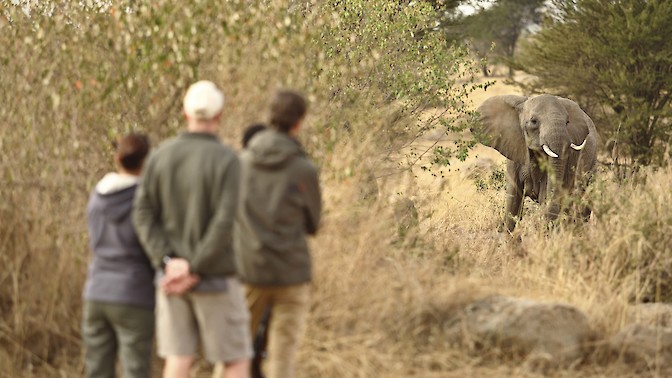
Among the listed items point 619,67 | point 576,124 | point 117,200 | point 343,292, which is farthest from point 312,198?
point 619,67

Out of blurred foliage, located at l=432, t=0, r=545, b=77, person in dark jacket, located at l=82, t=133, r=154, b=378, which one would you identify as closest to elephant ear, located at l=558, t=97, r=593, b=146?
person in dark jacket, located at l=82, t=133, r=154, b=378

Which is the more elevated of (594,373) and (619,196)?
(619,196)

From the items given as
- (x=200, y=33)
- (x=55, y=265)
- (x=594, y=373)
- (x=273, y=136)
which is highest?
(x=200, y=33)

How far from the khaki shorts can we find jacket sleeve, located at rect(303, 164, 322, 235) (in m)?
0.56

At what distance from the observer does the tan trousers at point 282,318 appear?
543cm

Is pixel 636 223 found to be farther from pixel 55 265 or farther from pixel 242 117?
pixel 55 265

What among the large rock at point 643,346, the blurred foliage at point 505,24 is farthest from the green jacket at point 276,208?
the blurred foliage at point 505,24

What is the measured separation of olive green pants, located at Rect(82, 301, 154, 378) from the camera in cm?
520

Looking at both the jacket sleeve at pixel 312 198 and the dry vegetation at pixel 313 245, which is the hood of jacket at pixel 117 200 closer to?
the jacket sleeve at pixel 312 198

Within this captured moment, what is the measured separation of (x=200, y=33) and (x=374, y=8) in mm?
6958

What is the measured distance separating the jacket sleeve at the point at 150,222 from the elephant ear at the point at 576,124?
33.0ft

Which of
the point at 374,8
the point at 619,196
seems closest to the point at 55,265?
the point at 619,196

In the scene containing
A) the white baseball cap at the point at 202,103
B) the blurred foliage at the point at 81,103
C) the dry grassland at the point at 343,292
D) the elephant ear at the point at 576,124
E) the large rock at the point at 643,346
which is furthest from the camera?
the elephant ear at the point at 576,124

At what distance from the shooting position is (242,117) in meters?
6.96
